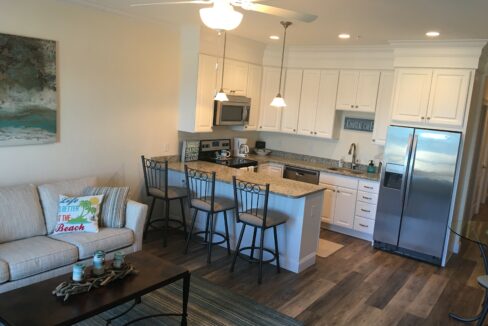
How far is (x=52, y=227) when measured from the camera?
3623 mm

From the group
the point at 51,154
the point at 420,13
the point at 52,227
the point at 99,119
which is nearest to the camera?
the point at 420,13

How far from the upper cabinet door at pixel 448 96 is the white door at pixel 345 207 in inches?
54.2

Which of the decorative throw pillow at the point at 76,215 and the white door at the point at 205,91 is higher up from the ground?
the white door at the point at 205,91

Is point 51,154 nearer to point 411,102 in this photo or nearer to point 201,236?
point 201,236

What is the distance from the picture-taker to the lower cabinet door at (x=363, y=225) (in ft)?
17.2

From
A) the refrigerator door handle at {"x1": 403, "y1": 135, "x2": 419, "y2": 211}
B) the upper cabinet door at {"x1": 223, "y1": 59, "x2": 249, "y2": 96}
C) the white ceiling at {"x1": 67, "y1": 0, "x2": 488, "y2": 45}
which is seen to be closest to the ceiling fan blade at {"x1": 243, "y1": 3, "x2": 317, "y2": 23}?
the white ceiling at {"x1": 67, "y1": 0, "x2": 488, "y2": 45}

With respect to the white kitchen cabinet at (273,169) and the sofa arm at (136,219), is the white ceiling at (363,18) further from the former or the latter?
the sofa arm at (136,219)

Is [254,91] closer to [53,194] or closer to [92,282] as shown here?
[53,194]

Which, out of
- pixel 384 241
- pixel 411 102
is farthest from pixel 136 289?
pixel 411 102

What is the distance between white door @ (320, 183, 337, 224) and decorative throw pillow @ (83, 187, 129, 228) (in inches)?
111

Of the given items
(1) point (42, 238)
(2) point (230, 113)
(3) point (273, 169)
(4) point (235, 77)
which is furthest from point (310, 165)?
(1) point (42, 238)

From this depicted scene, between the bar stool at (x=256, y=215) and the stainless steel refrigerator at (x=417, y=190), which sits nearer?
→ the bar stool at (x=256, y=215)

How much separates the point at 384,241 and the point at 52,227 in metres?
3.82

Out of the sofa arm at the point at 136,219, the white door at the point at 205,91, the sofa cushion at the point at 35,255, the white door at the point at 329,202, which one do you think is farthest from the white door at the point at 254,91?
the sofa cushion at the point at 35,255
